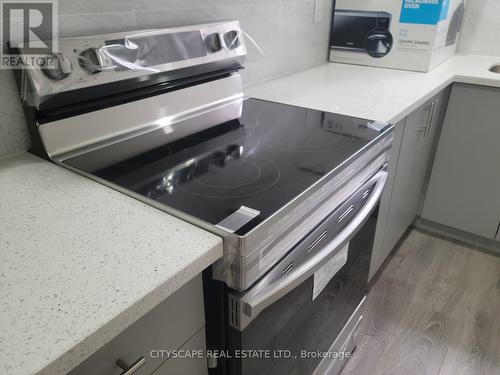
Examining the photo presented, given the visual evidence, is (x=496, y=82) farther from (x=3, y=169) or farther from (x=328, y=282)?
(x=3, y=169)

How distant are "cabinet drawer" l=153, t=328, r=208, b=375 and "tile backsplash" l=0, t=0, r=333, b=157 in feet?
1.89

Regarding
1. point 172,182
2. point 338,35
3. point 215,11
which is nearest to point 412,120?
point 338,35

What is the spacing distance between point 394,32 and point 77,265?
1741 millimetres

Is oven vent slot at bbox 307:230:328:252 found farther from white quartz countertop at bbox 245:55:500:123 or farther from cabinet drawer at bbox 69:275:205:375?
white quartz countertop at bbox 245:55:500:123

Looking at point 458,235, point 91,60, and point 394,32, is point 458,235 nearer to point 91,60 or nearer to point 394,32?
point 394,32

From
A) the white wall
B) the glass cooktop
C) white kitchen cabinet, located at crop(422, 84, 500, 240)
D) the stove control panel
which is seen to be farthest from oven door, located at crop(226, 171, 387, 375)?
the white wall

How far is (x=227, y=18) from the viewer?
1.30 meters

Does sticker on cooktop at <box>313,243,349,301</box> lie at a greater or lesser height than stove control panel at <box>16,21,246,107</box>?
lesser

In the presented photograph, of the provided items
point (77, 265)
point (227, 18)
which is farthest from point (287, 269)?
point (227, 18)

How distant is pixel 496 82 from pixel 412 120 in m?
0.47

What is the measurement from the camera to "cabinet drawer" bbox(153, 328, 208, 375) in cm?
66

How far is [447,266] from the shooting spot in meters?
1.87

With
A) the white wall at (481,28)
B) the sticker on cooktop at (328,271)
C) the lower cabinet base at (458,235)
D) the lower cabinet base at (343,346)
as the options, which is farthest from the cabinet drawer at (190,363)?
the white wall at (481,28)

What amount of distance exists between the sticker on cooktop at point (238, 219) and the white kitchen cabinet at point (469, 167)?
1.49 meters
